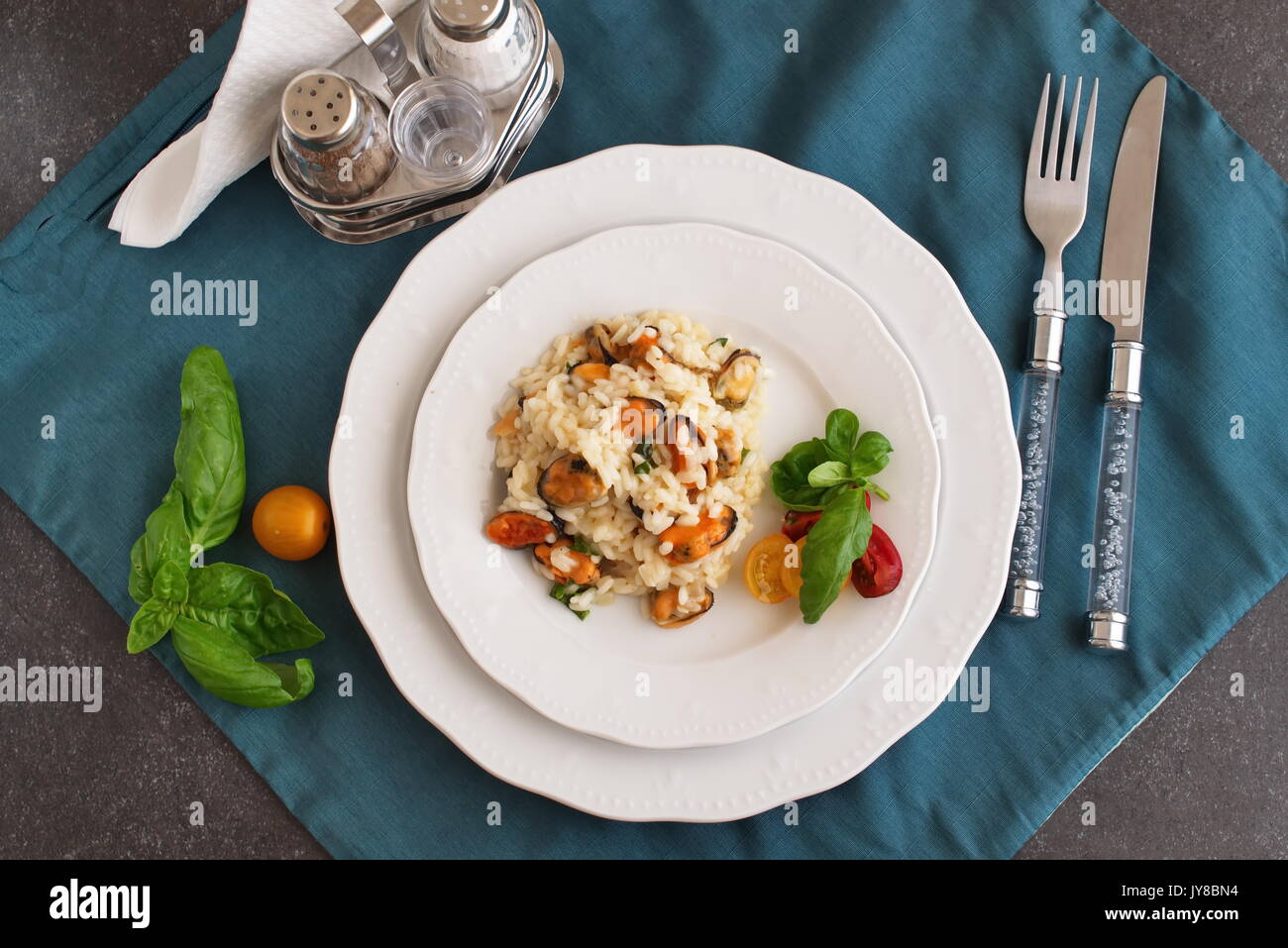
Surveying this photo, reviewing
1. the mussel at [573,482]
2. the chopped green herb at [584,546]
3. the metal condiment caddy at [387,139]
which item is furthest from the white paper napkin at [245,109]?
the chopped green herb at [584,546]

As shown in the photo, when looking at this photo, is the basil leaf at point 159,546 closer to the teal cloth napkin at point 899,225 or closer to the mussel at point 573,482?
the teal cloth napkin at point 899,225

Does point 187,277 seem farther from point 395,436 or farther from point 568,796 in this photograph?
point 568,796

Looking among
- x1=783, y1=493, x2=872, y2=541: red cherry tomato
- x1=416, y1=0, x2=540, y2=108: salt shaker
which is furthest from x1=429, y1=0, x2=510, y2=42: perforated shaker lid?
x1=783, y1=493, x2=872, y2=541: red cherry tomato

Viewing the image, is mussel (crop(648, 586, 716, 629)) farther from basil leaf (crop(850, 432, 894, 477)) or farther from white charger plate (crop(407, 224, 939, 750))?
basil leaf (crop(850, 432, 894, 477))

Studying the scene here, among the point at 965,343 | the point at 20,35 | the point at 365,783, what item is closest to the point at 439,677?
the point at 365,783

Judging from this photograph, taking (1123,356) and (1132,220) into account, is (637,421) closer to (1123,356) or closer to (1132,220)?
(1123,356)

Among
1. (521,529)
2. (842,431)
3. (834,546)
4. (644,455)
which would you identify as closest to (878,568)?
(834,546)
